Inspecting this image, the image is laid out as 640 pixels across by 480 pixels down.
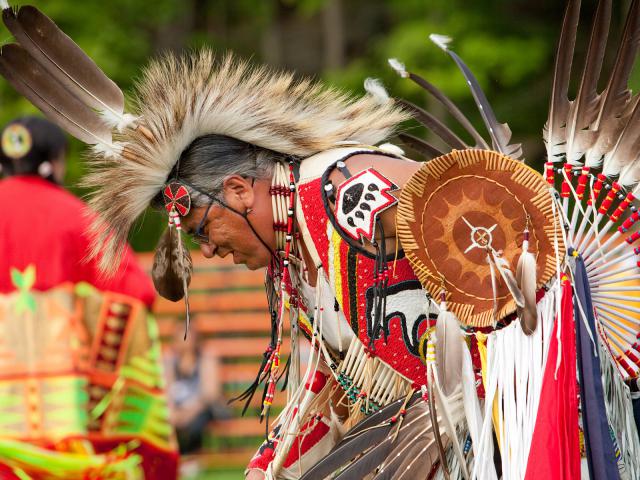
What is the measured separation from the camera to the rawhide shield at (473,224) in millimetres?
2186

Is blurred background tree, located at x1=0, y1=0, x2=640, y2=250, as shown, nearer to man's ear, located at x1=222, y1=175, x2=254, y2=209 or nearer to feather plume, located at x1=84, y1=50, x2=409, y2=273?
feather plume, located at x1=84, y1=50, x2=409, y2=273

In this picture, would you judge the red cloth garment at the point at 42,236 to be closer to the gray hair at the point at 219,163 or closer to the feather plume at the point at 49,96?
the feather plume at the point at 49,96

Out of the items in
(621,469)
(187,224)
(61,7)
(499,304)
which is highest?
(61,7)

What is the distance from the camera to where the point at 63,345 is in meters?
4.32

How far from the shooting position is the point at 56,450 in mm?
4172

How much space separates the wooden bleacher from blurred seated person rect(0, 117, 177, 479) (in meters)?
3.49

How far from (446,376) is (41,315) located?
2480 mm

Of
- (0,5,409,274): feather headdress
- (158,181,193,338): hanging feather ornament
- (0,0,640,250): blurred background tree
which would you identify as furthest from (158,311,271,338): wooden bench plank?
(0,5,409,274): feather headdress

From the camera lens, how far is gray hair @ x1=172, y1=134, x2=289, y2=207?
259cm

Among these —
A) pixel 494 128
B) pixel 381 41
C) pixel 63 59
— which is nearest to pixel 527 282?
pixel 494 128

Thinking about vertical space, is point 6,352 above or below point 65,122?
below

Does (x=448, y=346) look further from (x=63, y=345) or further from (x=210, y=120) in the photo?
(x=63, y=345)

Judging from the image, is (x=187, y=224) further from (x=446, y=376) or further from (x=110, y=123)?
(x=446, y=376)

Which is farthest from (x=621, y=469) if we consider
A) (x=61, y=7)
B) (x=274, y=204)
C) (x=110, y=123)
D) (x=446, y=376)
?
(x=61, y=7)
